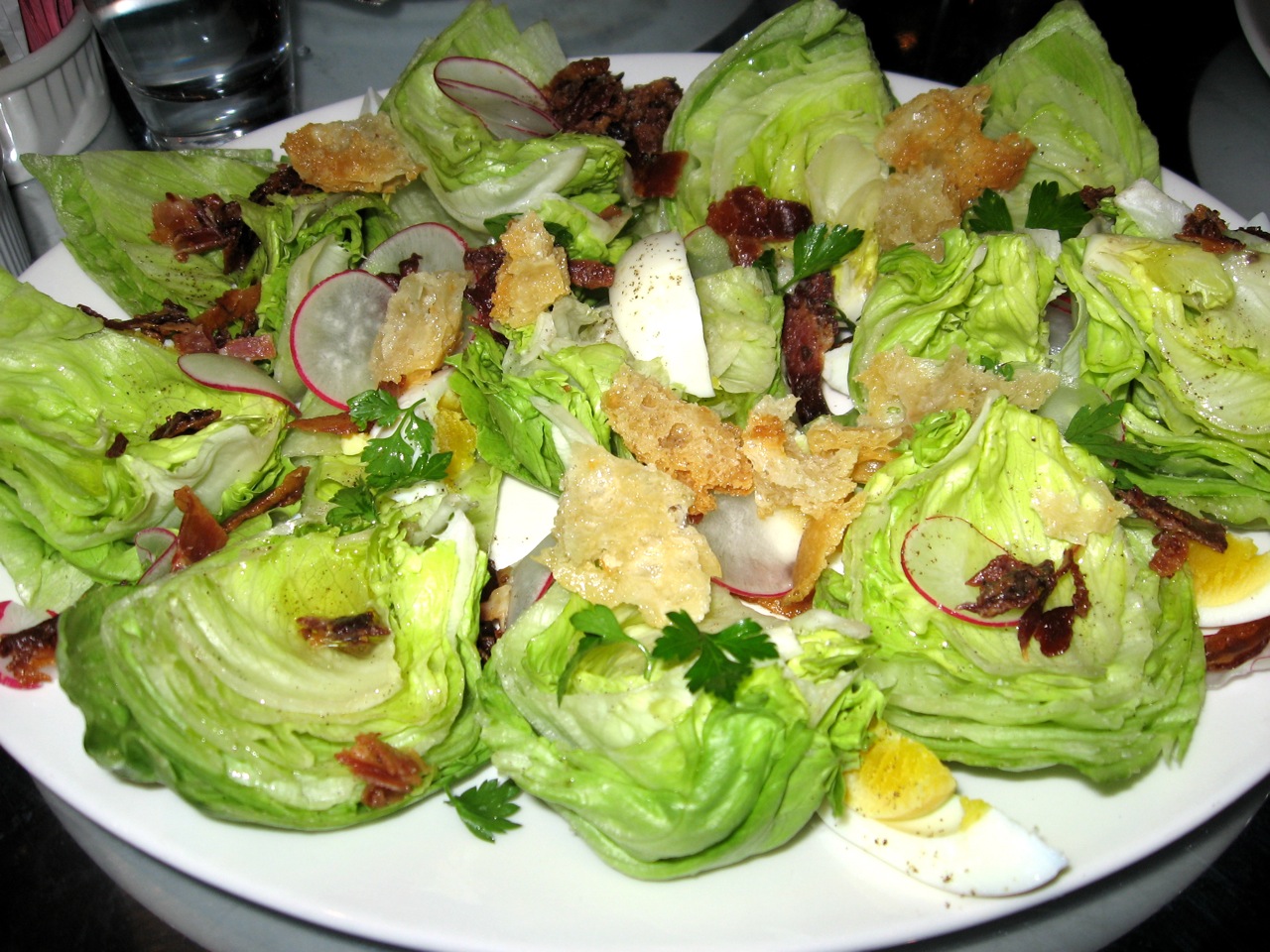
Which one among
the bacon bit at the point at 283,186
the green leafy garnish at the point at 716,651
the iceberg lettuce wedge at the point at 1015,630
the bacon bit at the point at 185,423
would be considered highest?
the bacon bit at the point at 283,186

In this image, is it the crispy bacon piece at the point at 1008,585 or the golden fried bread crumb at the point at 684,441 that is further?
the golden fried bread crumb at the point at 684,441

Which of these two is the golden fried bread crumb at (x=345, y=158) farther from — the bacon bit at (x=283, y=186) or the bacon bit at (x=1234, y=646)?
the bacon bit at (x=1234, y=646)

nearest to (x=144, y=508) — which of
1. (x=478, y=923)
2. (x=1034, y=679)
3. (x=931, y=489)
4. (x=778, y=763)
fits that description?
(x=478, y=923)

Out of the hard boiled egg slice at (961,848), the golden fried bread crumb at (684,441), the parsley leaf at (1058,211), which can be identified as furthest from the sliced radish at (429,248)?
the hard boiled egg slice at (961,848)

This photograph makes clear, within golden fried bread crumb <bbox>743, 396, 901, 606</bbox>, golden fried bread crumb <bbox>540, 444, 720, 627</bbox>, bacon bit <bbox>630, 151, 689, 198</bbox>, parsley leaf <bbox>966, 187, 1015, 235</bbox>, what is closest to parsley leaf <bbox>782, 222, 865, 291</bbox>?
parsley leaf <bbox>966, 187, 1015, 235</bbox>

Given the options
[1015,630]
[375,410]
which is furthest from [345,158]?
[1015,630]

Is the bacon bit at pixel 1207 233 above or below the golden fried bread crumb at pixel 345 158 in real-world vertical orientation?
below
